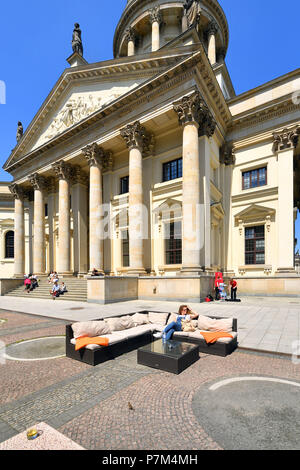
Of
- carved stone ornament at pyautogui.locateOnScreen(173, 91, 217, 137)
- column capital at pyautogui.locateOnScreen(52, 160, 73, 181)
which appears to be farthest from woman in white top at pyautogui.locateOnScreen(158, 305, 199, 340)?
column capital at pyautogui.locateOnScreen(52, 160, 73, 181)

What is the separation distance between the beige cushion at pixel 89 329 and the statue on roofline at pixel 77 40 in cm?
3256

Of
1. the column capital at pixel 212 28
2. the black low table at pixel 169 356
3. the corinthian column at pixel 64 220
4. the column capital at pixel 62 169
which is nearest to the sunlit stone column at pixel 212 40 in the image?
the column capital at pixel 212 28

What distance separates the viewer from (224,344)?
6.02 m

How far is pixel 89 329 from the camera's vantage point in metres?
6.12

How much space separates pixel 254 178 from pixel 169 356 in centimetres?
2221

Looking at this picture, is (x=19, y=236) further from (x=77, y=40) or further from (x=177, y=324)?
(x=177, y=324)

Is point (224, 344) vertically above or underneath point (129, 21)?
underneath

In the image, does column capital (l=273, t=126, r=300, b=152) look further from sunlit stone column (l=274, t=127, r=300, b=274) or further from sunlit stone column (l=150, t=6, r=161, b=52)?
sunlit stone column (l=150, t=6, r=161, b=52)

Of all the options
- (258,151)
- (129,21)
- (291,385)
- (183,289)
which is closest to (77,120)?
(258,151)

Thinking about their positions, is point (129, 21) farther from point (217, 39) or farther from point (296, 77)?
point (296, 77)

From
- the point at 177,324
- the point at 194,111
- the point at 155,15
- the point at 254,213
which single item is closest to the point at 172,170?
the point at 194,111

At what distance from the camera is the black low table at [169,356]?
506 centimetres
